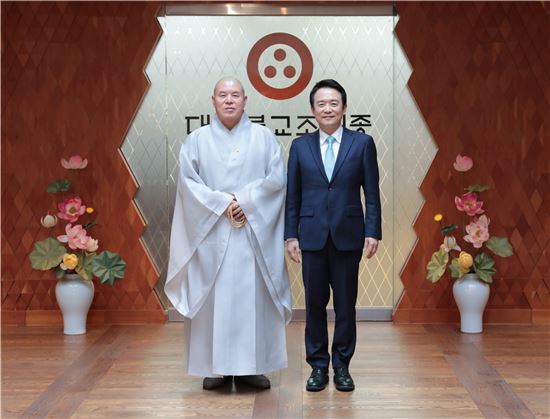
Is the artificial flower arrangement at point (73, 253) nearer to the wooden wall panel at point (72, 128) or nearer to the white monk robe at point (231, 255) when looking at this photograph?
the wooden wall panel at point (72, 128)

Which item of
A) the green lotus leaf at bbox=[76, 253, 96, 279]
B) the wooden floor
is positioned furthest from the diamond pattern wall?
the wooden floor

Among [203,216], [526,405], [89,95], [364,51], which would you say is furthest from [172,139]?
[526,405]

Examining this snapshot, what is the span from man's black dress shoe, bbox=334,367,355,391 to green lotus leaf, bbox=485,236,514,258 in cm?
208

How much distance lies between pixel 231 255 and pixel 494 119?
2.83 metres

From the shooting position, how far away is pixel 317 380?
4602 millimetres

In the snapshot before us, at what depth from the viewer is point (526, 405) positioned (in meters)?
4.35

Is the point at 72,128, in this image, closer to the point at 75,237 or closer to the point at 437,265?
the point at 75,237

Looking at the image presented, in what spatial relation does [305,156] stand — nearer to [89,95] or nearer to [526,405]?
[526,405]

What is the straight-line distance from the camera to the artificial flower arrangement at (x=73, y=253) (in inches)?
243

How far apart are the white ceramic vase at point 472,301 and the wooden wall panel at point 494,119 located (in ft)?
1.15

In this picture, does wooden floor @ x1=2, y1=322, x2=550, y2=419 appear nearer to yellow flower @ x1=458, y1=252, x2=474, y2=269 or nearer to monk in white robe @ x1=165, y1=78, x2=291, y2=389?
monk in white robe @ x1=165, y1=78, x2=291, y2=389

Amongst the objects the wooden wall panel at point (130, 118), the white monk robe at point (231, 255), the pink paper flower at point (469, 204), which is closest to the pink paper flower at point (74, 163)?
the wooden wall panel at point (130, 118)

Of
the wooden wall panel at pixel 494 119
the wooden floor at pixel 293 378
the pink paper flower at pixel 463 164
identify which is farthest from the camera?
the wooden wall panel at pixel 494 119

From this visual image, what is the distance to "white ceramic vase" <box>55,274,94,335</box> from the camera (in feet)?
20.3
